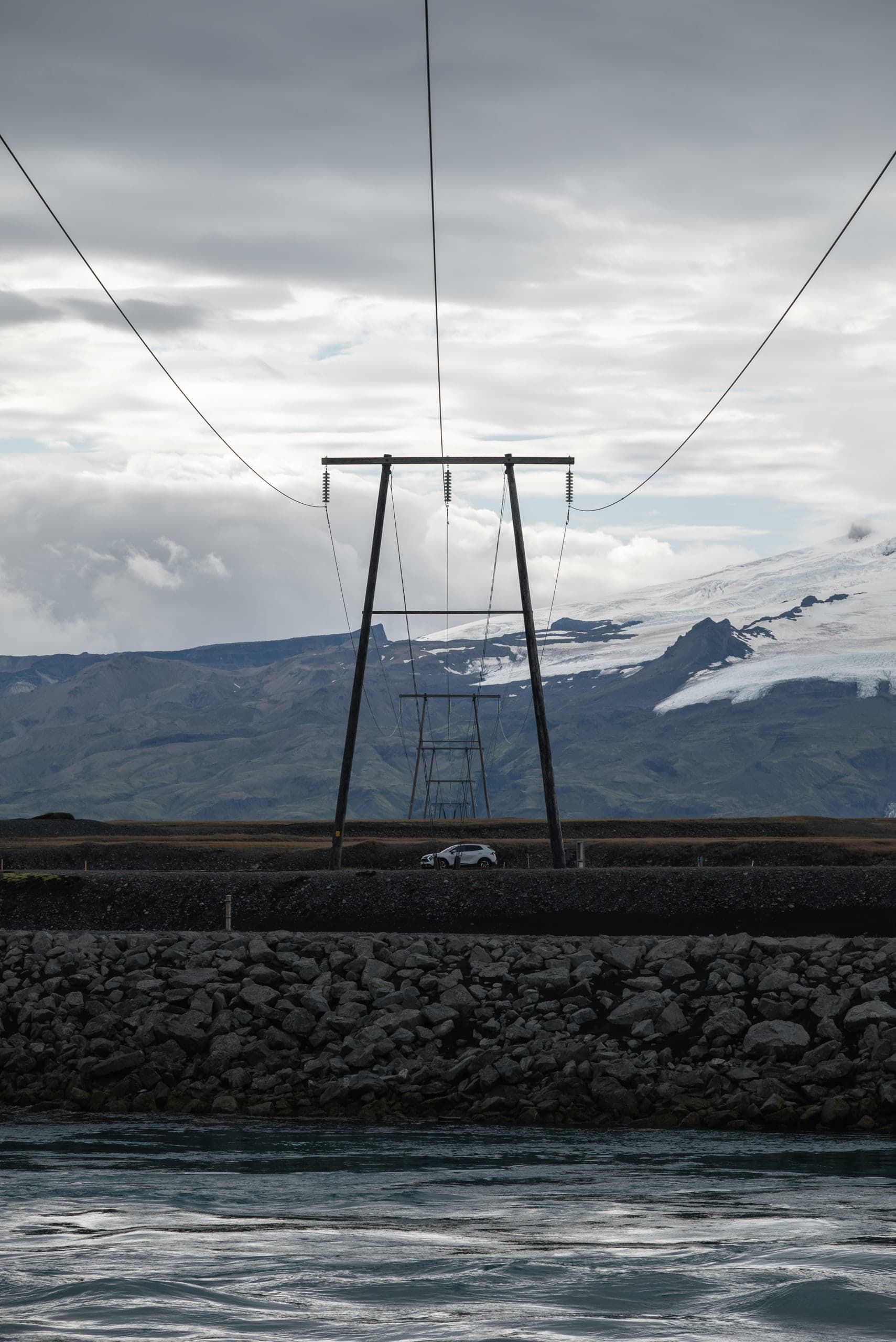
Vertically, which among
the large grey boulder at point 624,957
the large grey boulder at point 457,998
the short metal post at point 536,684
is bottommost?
the large grey boulder at point 457,998

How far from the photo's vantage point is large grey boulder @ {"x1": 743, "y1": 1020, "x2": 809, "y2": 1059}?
30984mm

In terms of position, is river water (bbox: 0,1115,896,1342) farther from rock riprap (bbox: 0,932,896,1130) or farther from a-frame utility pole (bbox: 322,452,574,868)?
a-frame utility pole (bbox: 322,452,574,868)

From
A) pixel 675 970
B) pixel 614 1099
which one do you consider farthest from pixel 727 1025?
pixel 614 1099

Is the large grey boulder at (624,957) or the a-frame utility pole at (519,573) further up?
the a-frame utility pole at (519,573)

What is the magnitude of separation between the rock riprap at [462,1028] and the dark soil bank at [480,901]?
14.1ft

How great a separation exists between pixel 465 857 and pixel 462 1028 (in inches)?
1121

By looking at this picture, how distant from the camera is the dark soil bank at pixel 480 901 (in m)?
40.9

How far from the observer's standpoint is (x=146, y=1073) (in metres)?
32.1

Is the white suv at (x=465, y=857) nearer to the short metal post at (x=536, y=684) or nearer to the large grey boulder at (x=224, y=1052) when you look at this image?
the short metal post at (x=536, y=684)

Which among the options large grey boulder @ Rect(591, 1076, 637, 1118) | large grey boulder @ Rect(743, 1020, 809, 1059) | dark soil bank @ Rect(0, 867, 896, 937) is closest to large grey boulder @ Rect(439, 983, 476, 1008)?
large grey boulder @ Rect(591, 1076, 637, 1118)

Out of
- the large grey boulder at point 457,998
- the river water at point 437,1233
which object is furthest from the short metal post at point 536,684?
the river water at point 437,1233

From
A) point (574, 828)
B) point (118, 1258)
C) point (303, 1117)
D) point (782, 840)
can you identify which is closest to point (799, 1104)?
point (303, 1117)

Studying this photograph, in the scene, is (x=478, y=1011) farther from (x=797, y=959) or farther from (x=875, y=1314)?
(x=875, y=1314)

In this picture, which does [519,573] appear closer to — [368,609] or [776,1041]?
[368,609]
